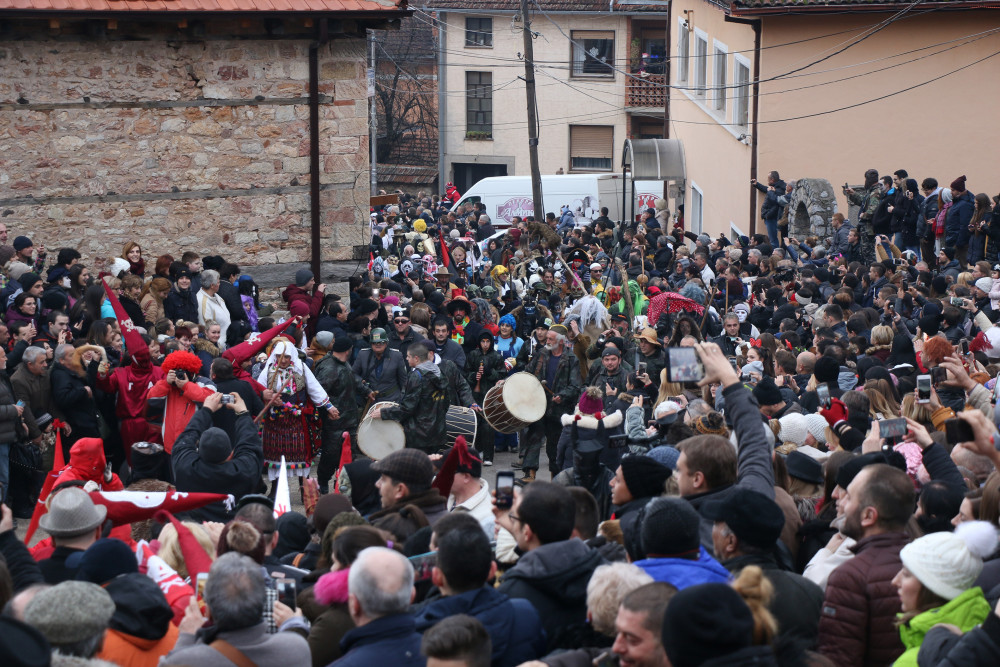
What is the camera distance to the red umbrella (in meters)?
12.4

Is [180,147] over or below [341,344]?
over

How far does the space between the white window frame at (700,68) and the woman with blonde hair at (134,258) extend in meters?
18.5

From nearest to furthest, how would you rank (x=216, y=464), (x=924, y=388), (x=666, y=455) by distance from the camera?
(x=666, y=455) → (x=924, y=388) → (x=216, y=464)

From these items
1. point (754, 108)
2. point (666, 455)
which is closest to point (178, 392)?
point (666, 455)

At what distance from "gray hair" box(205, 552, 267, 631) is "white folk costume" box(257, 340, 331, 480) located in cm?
558

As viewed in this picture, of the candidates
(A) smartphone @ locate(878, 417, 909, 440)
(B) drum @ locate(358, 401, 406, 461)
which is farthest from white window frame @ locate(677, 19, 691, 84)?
(A) smartphone @ locate(878, 417, 909, 440)

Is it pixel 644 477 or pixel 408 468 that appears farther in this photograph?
pixel 408 468

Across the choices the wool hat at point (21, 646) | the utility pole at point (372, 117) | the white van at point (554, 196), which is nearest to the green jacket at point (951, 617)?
the wool hat at point (21, 646)

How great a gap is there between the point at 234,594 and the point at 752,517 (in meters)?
1.92

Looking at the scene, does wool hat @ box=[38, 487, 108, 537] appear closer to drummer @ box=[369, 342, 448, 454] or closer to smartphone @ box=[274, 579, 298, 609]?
smartphone @ box=[274, 579, 298, 609]

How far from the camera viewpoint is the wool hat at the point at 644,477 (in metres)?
5.00

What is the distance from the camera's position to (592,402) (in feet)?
31.4

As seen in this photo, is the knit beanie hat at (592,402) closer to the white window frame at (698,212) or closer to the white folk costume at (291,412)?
the white folk costume at (291,412)

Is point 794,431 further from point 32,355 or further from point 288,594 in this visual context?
point 32,355
